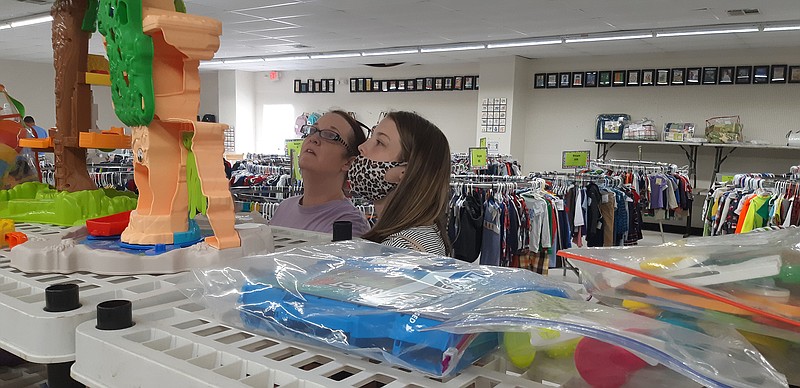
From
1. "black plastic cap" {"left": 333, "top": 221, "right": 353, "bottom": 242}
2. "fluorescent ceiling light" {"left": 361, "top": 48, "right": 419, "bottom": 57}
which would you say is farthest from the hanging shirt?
"black plastic cap" {"left": 333, "top": 221, "right": 353, "bottom": 242}

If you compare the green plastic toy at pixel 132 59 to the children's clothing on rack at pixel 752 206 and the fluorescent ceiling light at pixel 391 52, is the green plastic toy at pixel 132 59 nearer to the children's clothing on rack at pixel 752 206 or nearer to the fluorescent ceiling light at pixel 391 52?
the children's clothing on rack at pixel 752 206

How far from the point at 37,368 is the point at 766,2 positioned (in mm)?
7087

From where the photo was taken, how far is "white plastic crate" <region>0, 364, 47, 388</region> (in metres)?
1.29

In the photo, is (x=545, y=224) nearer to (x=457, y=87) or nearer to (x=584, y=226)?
(x=584, y=226)

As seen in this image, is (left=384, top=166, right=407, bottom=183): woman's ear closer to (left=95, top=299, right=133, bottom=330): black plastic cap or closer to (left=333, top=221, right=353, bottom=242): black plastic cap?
(left=333, top=221, right=353, bottom=242): black plastic cap

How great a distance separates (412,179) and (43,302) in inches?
44.4

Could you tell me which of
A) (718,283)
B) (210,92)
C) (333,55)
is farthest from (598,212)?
(210,92)

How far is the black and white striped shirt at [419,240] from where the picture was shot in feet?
5.78

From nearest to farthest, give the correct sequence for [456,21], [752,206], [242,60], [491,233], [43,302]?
[43,302], [491,233], [752,206], [456,21], [242,60]

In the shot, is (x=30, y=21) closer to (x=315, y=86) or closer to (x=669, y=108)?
(x=315, y=86)

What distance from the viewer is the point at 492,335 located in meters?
0.73

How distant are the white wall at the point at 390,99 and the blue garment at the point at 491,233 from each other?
7.00m

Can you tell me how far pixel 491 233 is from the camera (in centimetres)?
501

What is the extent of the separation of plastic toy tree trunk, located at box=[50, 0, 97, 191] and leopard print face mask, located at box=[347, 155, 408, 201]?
93 centimetres
